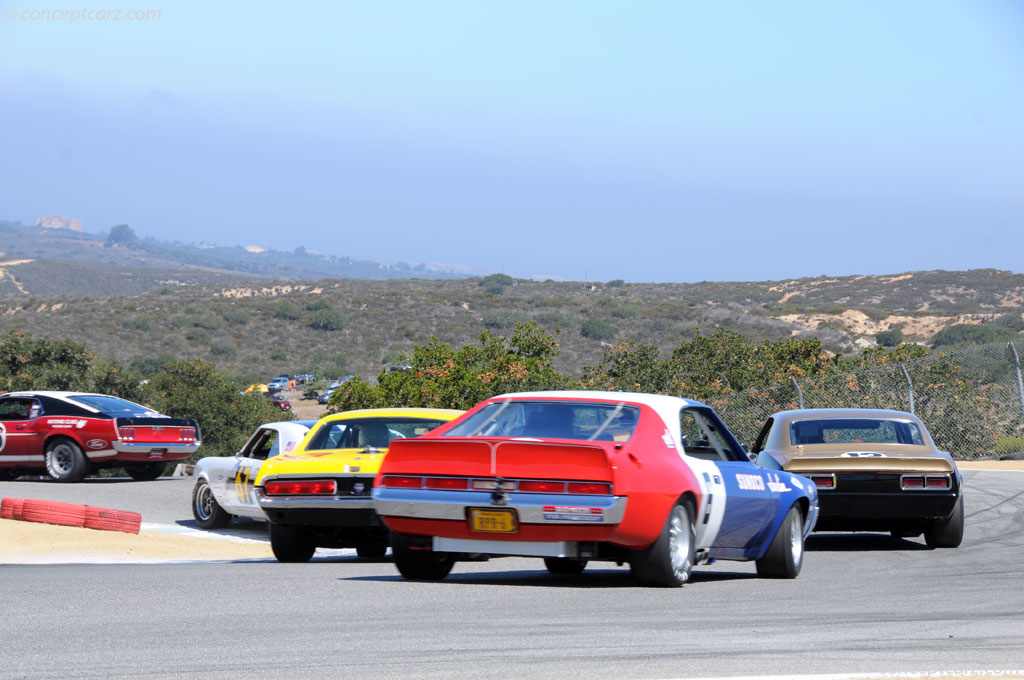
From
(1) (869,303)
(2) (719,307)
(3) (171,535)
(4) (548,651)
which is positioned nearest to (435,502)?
(4) (548,651)

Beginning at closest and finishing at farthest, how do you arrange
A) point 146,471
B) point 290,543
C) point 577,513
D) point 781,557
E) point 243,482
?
1. point 577,513
2. point 781,557
3. point 290,543
4. point 243,482
5. point 146,471

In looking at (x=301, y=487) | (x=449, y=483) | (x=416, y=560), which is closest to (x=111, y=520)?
(x=301, y=487)

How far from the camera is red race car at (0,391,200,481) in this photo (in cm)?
2297

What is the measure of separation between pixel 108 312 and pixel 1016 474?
8660 centimetres

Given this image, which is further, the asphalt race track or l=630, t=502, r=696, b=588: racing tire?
l=630, t=502, r=696, b=588: racing tire

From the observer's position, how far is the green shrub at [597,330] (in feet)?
295

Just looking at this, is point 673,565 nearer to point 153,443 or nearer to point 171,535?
point 171,535

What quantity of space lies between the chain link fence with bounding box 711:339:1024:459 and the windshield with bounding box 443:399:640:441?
57.4 feet

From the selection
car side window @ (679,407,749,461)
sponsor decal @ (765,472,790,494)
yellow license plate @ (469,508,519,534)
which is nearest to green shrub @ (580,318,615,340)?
sponsor decal @ (765,472,790,494)

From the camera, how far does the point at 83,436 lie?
23047 millimetres

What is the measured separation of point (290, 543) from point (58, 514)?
5.53m

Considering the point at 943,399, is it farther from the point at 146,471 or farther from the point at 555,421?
the point at 555,421

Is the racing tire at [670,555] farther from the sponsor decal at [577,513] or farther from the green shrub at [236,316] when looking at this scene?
the green shrub at [236,316]

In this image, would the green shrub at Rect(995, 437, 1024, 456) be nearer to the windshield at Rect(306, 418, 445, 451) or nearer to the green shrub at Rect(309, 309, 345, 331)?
the windshield at Rect(306, 418, 445, 451)
